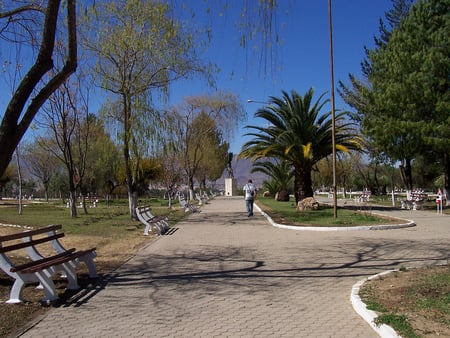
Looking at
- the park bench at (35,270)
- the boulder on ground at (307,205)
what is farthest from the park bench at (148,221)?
the boulder on ground at (307,205)

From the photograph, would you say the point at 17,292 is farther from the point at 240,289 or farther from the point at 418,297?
the point at 418,297

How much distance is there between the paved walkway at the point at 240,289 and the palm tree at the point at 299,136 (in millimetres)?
13845

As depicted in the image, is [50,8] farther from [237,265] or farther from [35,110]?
[237,265]

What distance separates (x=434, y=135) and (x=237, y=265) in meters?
18.8

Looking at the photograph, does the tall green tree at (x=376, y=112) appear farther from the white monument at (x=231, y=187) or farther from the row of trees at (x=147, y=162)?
the white monument at (x=231, y=187)

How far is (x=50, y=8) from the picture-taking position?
668 cm

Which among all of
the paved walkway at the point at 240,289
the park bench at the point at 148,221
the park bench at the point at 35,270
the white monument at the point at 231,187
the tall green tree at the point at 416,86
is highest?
the tall green tree at the point at 416,86

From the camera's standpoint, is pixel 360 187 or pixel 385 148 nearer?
pixel 385 148

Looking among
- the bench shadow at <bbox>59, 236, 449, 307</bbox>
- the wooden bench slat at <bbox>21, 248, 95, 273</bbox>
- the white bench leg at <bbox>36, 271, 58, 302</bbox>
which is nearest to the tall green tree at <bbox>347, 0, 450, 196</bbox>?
the bench shadow at <bbox>59, 236, 449, 307</bbox>

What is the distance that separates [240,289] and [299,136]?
2033 centimetres

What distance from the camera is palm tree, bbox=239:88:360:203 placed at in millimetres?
26688

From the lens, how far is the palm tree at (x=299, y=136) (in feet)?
87.6

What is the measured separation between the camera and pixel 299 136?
26797 mm

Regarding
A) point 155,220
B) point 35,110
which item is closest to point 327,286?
point 35,110
